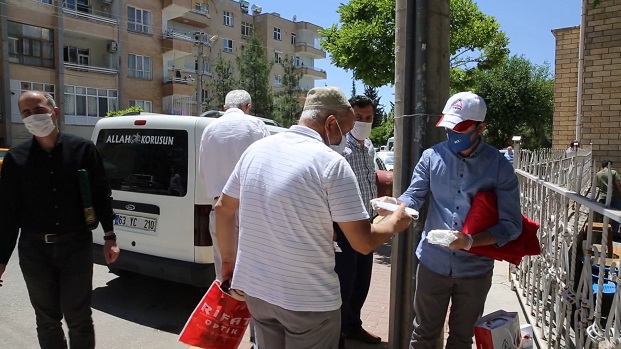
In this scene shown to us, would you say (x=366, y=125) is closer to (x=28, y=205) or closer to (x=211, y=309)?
(x=211, y=309)

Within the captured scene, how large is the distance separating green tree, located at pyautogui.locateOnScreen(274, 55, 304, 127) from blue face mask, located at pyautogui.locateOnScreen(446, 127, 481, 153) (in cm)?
2918

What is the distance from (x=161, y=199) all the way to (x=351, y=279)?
209 cm

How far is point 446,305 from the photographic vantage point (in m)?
2.81

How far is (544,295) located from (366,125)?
6.44 ft

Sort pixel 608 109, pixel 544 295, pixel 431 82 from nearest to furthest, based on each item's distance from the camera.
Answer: pixel 431 82 → pixel 544 295 → pixel 608 109

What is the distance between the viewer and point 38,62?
25.5 meters

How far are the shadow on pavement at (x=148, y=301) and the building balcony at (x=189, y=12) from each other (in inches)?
1144

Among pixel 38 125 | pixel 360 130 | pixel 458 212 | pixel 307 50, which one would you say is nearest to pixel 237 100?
pixel 360 130

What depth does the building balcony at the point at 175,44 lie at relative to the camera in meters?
31.2

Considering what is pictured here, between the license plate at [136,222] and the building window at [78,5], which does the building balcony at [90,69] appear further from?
the license plate at [136,222]

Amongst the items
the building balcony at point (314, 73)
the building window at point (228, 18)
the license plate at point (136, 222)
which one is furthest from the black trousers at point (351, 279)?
the building balcony at point (314, 73)

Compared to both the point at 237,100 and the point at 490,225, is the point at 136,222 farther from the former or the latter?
the point at 490,225

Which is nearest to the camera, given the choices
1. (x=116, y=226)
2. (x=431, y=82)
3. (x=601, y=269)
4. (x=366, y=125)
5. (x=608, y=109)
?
(x=601, y=269)

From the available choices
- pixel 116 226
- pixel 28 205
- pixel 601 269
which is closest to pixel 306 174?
pixel 601 269
